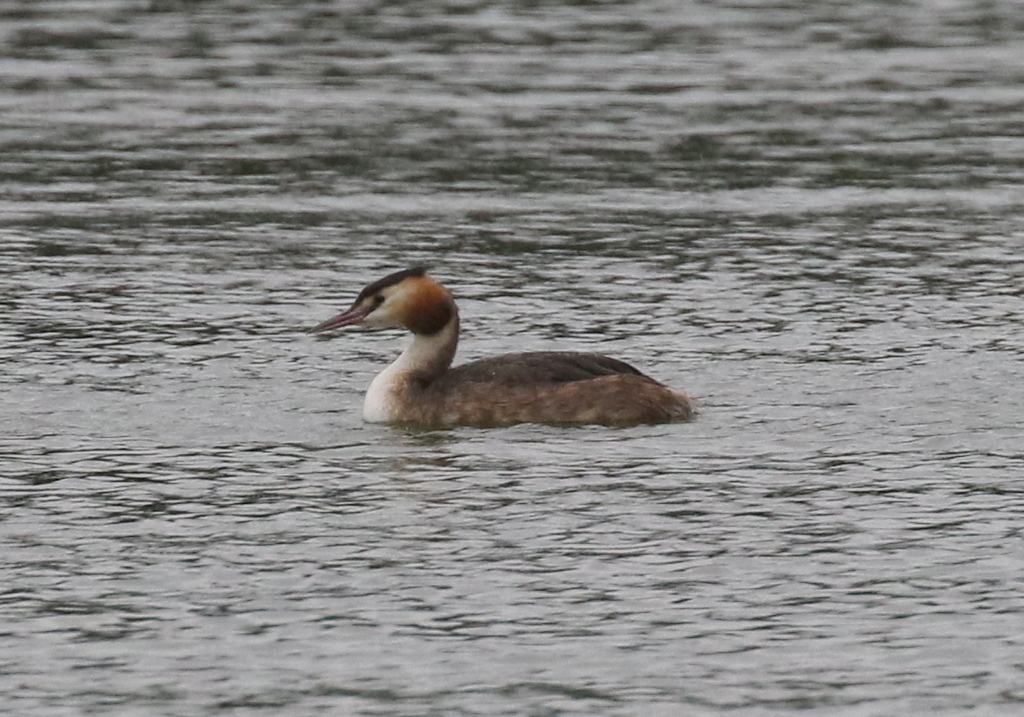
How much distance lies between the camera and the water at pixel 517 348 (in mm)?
11445

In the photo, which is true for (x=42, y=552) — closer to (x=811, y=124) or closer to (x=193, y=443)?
(x=193, y=443)

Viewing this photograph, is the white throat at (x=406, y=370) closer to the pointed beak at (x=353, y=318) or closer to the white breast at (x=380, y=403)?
the white breast at (x=380, y=403)

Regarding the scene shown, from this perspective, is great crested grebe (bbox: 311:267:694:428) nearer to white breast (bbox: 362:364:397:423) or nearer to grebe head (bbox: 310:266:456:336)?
white breast (bbox: 362:364:397:423)

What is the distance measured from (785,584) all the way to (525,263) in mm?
10504

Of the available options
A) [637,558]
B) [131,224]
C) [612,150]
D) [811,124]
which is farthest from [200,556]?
[811,124]

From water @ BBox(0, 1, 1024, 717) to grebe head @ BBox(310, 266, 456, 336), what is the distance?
66cm

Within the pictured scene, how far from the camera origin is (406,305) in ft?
Answer: 55.9

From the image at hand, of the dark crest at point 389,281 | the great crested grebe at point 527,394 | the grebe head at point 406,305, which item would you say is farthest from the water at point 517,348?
the dark crest at point 389,281

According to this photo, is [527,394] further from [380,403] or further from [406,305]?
[406,305]

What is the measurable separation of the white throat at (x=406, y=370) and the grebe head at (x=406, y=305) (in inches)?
3.2

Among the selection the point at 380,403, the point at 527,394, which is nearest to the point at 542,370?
the point at 527,394

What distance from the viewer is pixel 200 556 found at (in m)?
13.1

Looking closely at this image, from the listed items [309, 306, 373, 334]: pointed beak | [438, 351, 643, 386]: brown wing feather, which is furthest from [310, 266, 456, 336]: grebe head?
[438, 351, 643, 386]: brown wing feather

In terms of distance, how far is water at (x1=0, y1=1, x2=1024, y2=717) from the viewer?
1145 centimetres
